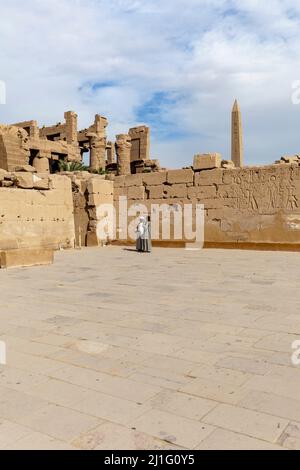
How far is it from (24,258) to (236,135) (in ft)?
97.8

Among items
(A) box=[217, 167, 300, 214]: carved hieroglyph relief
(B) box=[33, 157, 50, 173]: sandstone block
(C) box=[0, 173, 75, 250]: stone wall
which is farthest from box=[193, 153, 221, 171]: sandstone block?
(B) box=[33, 157, 50, 173]: sandstone block

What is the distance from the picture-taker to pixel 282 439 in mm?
2045

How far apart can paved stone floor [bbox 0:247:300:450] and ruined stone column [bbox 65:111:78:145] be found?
1159 inches

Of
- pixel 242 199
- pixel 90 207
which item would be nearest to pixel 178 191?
pixel 242 199

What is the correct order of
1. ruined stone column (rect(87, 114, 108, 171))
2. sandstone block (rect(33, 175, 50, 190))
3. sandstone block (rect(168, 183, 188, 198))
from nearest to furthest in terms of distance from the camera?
sandstone block (rect(33, 175, 50, 190))
sandstone block (rect(168, 183, 188, 198))
ruined stone column (rect(87, 114, 108, 171))

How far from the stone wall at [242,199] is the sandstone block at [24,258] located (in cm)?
541

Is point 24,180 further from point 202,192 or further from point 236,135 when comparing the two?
point 236,135

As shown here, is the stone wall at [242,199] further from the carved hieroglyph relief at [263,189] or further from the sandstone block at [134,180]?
the sandstone block at [134,180]

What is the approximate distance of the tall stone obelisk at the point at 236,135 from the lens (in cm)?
3562

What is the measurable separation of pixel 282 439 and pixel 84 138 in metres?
34.7

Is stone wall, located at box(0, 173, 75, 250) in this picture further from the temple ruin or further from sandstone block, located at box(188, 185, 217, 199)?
sandstone block, located at box(188, 185, 217, 199)

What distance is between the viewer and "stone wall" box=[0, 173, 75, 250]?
37.6ft

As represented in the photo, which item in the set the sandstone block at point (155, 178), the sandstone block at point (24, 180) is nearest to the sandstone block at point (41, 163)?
the sandstone block at point (155, 178)

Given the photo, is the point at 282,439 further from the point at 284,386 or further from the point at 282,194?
the point at 282,194
